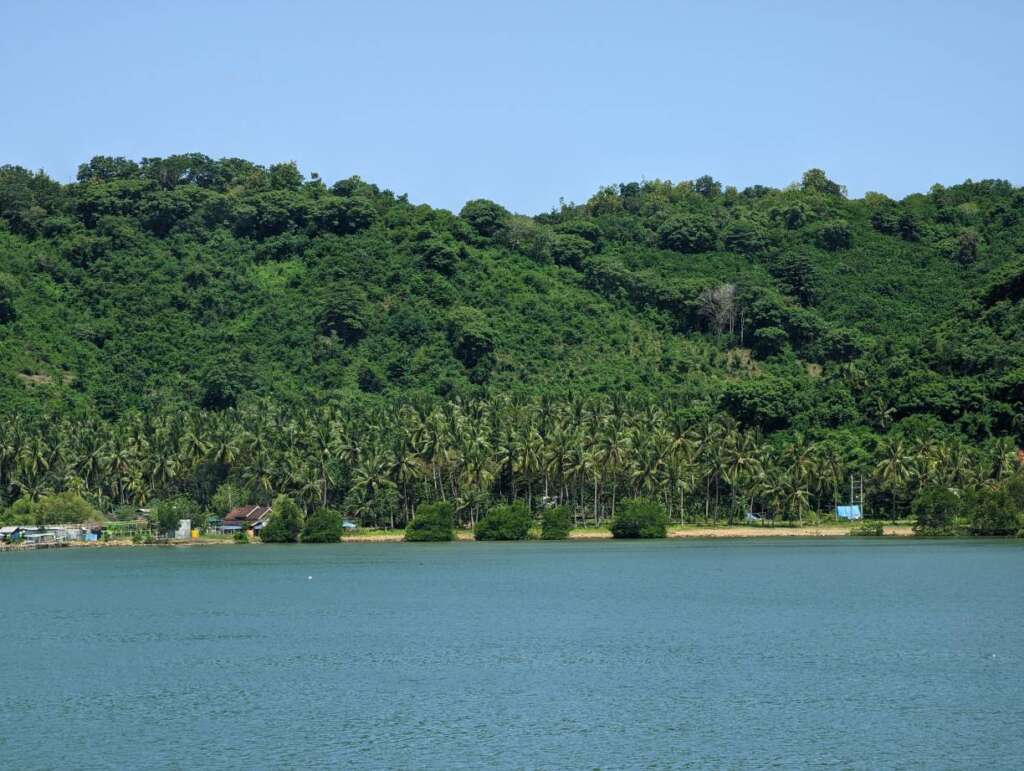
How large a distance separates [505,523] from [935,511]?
38.5 metres

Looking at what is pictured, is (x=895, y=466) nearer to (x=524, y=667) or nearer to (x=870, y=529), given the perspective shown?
(x=870, y=529)

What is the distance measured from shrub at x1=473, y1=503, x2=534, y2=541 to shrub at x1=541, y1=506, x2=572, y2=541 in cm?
168

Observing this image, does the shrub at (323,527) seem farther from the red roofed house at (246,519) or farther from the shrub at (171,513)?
the shrub at (171,513)

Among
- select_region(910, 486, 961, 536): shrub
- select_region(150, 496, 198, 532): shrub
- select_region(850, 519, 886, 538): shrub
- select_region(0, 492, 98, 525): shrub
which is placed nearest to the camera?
select_region(910, 486, 961, 536): shrub

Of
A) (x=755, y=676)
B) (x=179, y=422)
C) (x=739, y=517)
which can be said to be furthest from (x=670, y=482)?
(x=755, y=676)

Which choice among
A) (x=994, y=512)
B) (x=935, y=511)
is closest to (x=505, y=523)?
(x=935, y=511)

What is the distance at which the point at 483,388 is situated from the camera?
166 metres

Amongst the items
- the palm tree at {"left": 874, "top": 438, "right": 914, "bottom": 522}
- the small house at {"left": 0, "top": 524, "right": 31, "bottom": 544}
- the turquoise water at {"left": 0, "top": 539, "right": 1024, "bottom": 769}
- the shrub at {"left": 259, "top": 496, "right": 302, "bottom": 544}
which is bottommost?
the turquoise water at {"left": 0, "top": 539, "right": 1024, "bottom": 769}

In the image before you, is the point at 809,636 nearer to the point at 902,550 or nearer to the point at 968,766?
the point at 968,766

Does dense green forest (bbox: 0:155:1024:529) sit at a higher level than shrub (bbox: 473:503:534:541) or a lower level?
higher

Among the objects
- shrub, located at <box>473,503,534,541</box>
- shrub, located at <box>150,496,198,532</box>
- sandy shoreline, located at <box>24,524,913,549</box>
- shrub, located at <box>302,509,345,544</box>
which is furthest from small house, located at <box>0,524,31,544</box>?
shrub, located at <box>473,503,534,541</box>

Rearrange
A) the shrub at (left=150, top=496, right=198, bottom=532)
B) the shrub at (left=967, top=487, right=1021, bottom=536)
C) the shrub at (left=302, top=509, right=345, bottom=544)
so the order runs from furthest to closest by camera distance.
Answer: the shrub at (left=150, top=496, right=198, bottom=532)
the shrub at (left=302, top=509, right=345, bottom=544)
the shrub at (left=967, top=487, right=1021, bottom=536)

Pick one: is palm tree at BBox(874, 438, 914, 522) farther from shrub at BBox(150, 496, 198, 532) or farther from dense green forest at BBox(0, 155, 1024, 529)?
shrub at BBox(150, 496, 198, 532)

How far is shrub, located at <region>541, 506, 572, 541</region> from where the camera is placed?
127250mm
